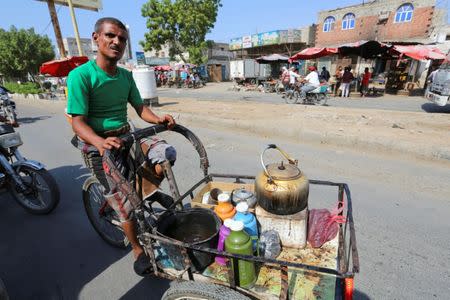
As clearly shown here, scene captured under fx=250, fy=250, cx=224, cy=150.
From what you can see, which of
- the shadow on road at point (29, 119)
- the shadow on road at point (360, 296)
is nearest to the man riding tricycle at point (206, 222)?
the shadow on road at point (360, 296)

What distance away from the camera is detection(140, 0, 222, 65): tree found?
93.8 feet

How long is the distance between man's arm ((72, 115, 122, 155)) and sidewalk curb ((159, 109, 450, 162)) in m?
5.21

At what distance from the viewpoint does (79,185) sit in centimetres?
412

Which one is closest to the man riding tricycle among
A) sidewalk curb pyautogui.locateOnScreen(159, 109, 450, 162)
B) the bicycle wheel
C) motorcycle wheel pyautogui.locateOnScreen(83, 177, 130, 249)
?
the bicycle wheel

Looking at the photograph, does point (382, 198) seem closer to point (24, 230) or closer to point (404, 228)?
point (404, 228)

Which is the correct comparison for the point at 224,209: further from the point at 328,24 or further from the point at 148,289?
the point at 328,24

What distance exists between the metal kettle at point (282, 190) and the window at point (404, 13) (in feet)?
85.9

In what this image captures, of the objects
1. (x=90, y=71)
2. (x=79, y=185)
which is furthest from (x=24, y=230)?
(x=90, y=71)

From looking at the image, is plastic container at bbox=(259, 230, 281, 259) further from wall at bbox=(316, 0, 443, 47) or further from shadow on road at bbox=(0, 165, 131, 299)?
wall at bbox=(316, 0, 443, 47)

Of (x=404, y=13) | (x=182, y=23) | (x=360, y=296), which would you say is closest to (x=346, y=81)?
(x=404, y=13)

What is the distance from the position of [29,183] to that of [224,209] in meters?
2.93

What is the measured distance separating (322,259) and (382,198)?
230 centimetres

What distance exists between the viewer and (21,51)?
1182 inches

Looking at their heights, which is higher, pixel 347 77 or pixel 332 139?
pixel 347 77
